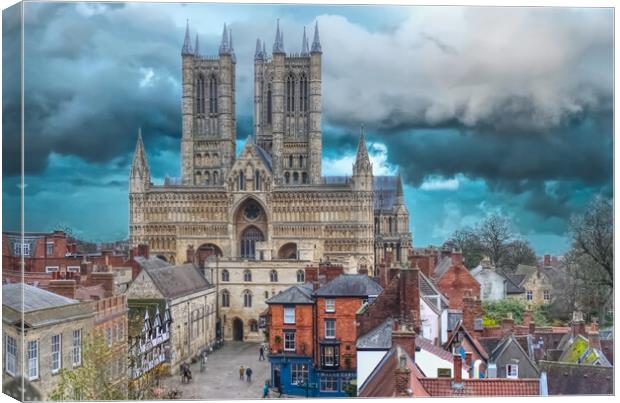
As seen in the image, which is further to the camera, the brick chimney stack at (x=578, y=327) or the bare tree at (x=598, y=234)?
the brick chimney stack at (x=578, y=327)

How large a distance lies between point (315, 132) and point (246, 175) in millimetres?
8072

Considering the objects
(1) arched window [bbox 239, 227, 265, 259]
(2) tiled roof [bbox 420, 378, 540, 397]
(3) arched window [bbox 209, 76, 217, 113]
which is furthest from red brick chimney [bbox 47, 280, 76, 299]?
(3) arched window [bbox 209, 76, 217, 113]

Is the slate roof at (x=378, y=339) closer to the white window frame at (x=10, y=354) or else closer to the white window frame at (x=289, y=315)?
the white window frame at (x=289, y=315)

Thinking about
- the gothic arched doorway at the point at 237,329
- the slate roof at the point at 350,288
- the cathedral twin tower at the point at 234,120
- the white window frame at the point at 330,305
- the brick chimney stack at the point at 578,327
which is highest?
the cathedral twin tower at the point at 234,120

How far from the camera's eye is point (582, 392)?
2072 centimetres

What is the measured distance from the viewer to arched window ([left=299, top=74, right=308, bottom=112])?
63781 mm

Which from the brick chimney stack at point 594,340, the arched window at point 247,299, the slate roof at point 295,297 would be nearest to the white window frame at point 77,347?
the slate roof at point 295,297

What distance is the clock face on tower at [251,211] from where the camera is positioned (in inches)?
2290

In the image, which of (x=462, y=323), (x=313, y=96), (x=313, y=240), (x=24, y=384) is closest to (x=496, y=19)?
(x=462, y=323)

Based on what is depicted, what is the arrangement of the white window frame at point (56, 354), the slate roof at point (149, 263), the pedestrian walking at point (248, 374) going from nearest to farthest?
1. the white window frame at point (56, 354)
2. the pedestrian walking at point (248, 374)
3. the slate roof at point (149, 263)

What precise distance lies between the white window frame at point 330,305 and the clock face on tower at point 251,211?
107ft

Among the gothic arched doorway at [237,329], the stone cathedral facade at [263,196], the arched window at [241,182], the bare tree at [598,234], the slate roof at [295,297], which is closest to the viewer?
the bare tree at [598,234]

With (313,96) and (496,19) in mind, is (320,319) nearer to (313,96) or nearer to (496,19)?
(496,19)

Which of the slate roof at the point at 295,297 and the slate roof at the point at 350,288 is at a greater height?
the slate roof at the point at 350,288
